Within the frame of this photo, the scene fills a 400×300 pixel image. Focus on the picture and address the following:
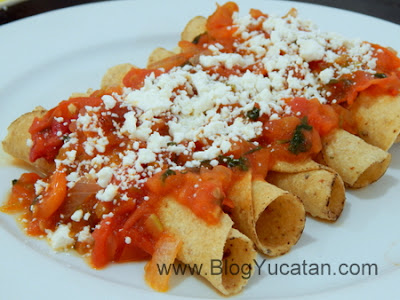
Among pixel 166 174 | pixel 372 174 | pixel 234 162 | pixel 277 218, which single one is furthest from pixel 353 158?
pixel 166 174

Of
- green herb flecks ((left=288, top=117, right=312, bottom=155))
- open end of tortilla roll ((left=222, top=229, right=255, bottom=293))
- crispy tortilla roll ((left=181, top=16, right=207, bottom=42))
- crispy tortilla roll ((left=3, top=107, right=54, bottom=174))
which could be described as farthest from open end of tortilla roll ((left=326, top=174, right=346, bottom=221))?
crispy tortilla roll ((left=181, top=16, right=207, bottom=42))

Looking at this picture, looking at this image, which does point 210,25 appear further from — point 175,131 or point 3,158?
point 3,158

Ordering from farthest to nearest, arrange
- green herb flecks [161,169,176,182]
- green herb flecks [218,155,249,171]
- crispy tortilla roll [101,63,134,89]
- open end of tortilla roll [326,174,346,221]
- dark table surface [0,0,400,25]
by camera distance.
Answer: dark table surface [0,0,400,25] → crispy tortilla roll [101,63,134,89] → open end of tortilla roll [326,174,346,221] → green herb flecks [218,155,249,171] → green herb flecks [161,169,176,182]

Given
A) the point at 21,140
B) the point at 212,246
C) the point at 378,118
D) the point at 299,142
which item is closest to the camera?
the point at 212,246

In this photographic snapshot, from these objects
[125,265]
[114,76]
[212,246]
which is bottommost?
[125,265]

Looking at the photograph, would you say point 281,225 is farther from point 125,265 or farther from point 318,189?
point 125,265

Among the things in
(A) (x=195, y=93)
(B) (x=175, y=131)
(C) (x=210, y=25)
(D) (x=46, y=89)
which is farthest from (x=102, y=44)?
(B) (x=175, y=131)

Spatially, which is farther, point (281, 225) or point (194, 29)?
point (194, 29)

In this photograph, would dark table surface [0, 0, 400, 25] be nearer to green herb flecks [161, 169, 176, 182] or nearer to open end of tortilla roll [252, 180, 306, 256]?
green herb flecks [161, 169, 176, 182]

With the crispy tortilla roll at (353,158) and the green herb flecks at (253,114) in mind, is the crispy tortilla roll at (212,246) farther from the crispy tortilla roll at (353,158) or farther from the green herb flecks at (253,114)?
the crispy tortilla roll at (353,158)
